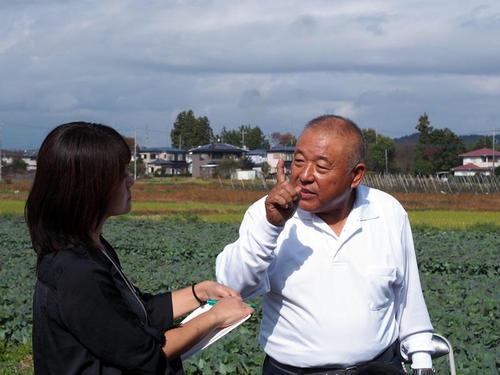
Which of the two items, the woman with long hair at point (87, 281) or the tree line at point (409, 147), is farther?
the tree line at point (409, 147)

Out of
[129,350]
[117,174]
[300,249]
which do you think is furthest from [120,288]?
[300,249]

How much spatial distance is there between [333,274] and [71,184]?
1.22 m

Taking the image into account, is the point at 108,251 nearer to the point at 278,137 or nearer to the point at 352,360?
the point at 352,360

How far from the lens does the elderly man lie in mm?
2949

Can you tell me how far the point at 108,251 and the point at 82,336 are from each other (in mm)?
478

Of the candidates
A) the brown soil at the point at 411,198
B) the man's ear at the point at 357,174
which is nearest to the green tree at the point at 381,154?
the brown soil at the point at 411,198

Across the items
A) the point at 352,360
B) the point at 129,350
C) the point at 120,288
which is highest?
the point at 120,288

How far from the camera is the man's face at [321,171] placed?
121 inches

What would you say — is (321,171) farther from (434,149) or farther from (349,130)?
(434,149)

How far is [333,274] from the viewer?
2961 mm

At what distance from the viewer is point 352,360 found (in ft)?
9.70

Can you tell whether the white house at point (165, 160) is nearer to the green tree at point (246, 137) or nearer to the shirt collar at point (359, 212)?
the green tree at point (246, 137)

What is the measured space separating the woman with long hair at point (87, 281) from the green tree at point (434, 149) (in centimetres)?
8254

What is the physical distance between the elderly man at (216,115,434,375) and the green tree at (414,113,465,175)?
81.6 meters
